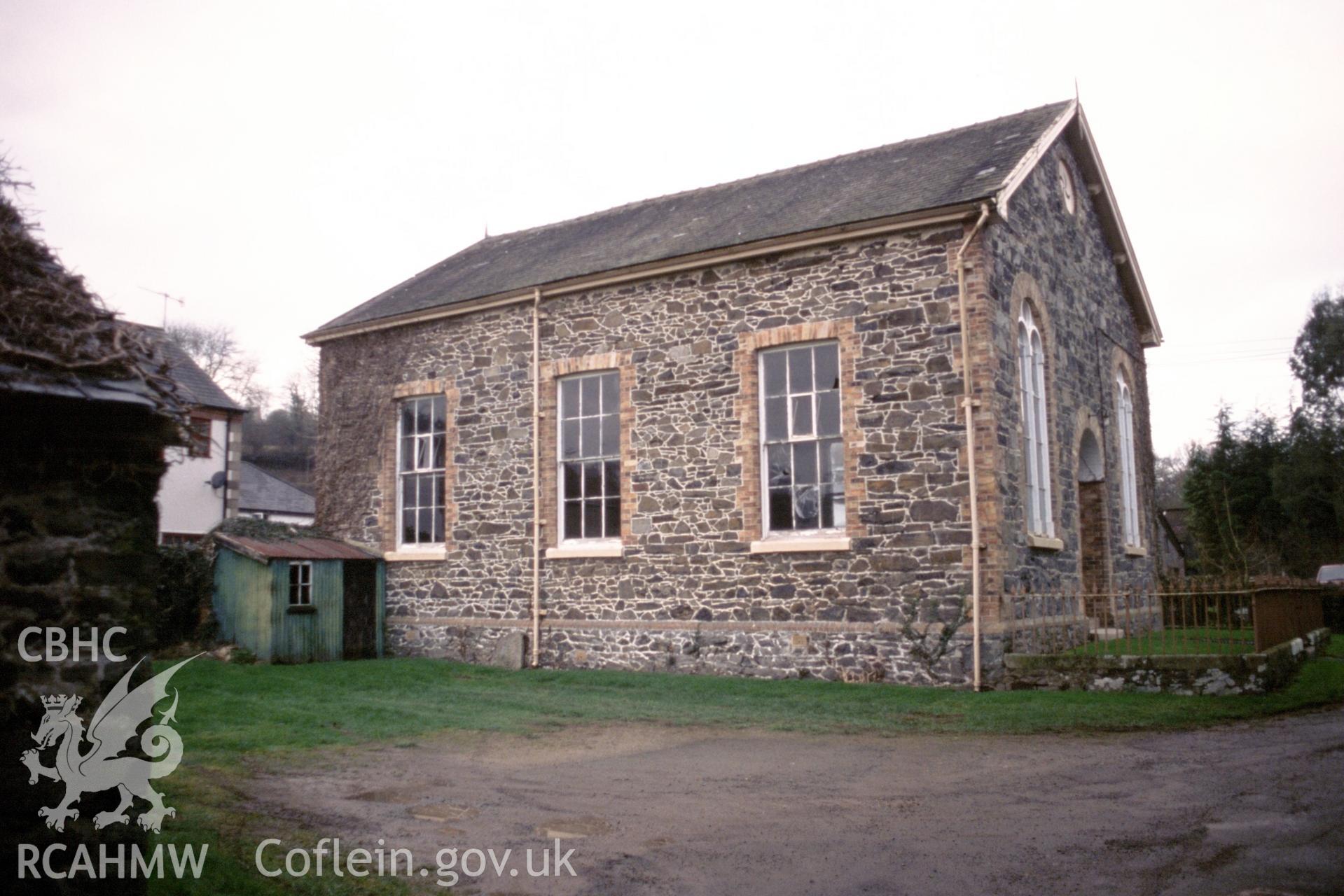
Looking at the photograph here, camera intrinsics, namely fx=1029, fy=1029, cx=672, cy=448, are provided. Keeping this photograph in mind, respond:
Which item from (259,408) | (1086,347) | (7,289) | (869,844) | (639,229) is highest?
(259,408)

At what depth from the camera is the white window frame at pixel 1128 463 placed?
729 inches

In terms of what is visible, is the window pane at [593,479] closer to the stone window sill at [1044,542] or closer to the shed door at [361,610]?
the shed door at [361,610]

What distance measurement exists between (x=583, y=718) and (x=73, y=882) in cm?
731

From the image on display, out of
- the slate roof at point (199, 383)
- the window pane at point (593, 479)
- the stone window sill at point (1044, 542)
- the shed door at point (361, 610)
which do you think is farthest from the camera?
the slate roof at point (199, 383)

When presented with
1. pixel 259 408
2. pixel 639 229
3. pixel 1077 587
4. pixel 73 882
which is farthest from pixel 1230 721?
pixel 259 408

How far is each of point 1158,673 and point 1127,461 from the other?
863cm

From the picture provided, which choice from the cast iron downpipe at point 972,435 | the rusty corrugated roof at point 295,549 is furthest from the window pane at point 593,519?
the cast iron downpipe at point 972,435

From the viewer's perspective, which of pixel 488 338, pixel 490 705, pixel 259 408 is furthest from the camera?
pixel 259 408

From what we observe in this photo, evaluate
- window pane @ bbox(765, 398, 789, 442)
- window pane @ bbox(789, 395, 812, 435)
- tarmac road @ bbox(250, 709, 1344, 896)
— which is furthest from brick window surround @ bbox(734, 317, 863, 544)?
tarmac road @ bbox(250, 709, 1344, 896)

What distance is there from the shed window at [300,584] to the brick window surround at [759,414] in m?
7.02

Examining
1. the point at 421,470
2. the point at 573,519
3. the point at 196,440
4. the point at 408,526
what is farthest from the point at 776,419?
the point at 196,440

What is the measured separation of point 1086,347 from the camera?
17.2 m

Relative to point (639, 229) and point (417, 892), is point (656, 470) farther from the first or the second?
point (417, 892)

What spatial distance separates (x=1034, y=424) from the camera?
14672 millimetres
